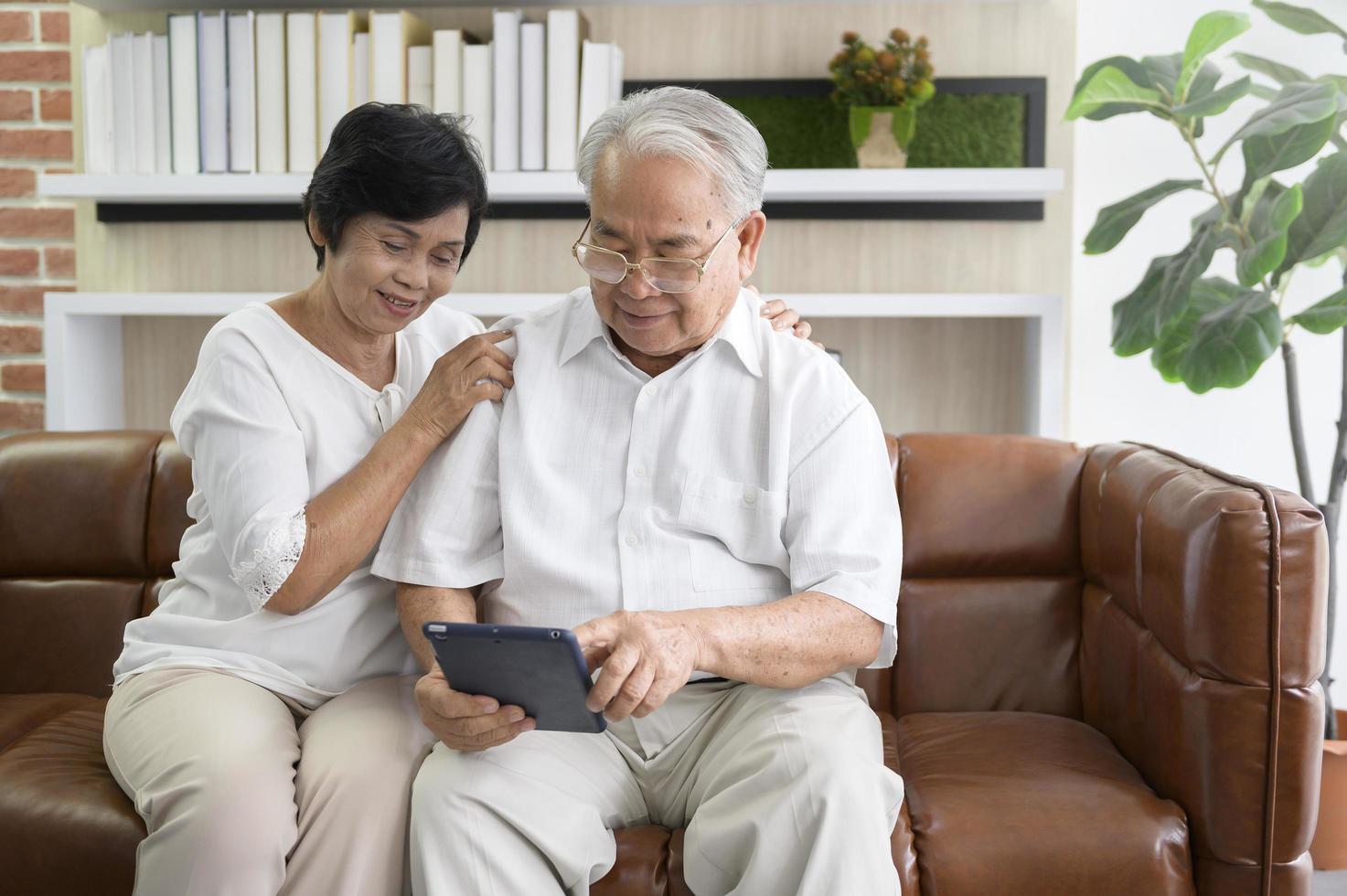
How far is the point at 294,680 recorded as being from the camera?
1.61 m

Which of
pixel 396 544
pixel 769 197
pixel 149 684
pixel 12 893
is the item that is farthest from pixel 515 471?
pixel 769 197

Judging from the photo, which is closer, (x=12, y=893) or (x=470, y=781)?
(x=470, y=781)

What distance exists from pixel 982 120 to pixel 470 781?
191 cm

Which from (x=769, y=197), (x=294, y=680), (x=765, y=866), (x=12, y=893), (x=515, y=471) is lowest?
(x=12, y=893)

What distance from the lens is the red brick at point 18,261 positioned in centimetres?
295

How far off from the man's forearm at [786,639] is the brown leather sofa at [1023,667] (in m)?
0.26

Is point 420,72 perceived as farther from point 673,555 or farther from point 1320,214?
point 1320,214

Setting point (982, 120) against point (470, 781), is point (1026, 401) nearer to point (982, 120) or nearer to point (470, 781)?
point (982, 120)

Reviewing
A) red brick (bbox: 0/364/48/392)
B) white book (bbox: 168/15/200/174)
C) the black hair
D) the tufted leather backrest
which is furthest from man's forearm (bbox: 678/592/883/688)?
red brick (bbox: 0/364/48/392)

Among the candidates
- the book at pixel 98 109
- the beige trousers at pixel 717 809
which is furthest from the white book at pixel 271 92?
the beige trousers at pixel 717 809

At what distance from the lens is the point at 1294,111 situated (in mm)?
2053

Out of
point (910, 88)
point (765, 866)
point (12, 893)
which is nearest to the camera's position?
point (765, 866)

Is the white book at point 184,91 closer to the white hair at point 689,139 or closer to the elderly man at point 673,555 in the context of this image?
the elderly man at point 673,555

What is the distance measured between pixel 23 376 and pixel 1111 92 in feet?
8.75
